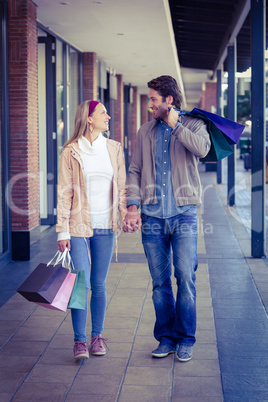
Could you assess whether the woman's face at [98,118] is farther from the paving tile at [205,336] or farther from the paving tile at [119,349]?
the paving tile at [205,336]

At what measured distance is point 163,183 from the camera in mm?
4148

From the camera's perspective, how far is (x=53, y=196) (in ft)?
37.3

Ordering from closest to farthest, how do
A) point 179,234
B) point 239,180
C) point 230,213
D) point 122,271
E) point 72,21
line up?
point 179,234 < point 122,271 < point 72,21 < point 230,213 < point 239,180

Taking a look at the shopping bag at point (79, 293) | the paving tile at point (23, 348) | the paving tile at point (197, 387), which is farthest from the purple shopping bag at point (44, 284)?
the paving tile at point (197, 387)

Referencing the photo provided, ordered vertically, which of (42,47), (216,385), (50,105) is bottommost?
(216,385)

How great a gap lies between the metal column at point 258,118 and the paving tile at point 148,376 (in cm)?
409

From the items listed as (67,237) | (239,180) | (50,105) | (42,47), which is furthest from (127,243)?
(239,180)

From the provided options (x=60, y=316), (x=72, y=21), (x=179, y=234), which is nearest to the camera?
(x=179, y=234)

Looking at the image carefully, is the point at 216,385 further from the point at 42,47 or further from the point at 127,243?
the point at 42,47

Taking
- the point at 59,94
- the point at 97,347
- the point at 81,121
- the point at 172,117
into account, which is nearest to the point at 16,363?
the point at 97,347

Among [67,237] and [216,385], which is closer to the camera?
[216,385]

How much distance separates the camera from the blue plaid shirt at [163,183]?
4.11 meters

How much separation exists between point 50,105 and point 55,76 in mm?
533

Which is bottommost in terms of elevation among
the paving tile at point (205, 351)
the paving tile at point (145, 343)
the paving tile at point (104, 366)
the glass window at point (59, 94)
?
the paving tile at point (104, 366)
